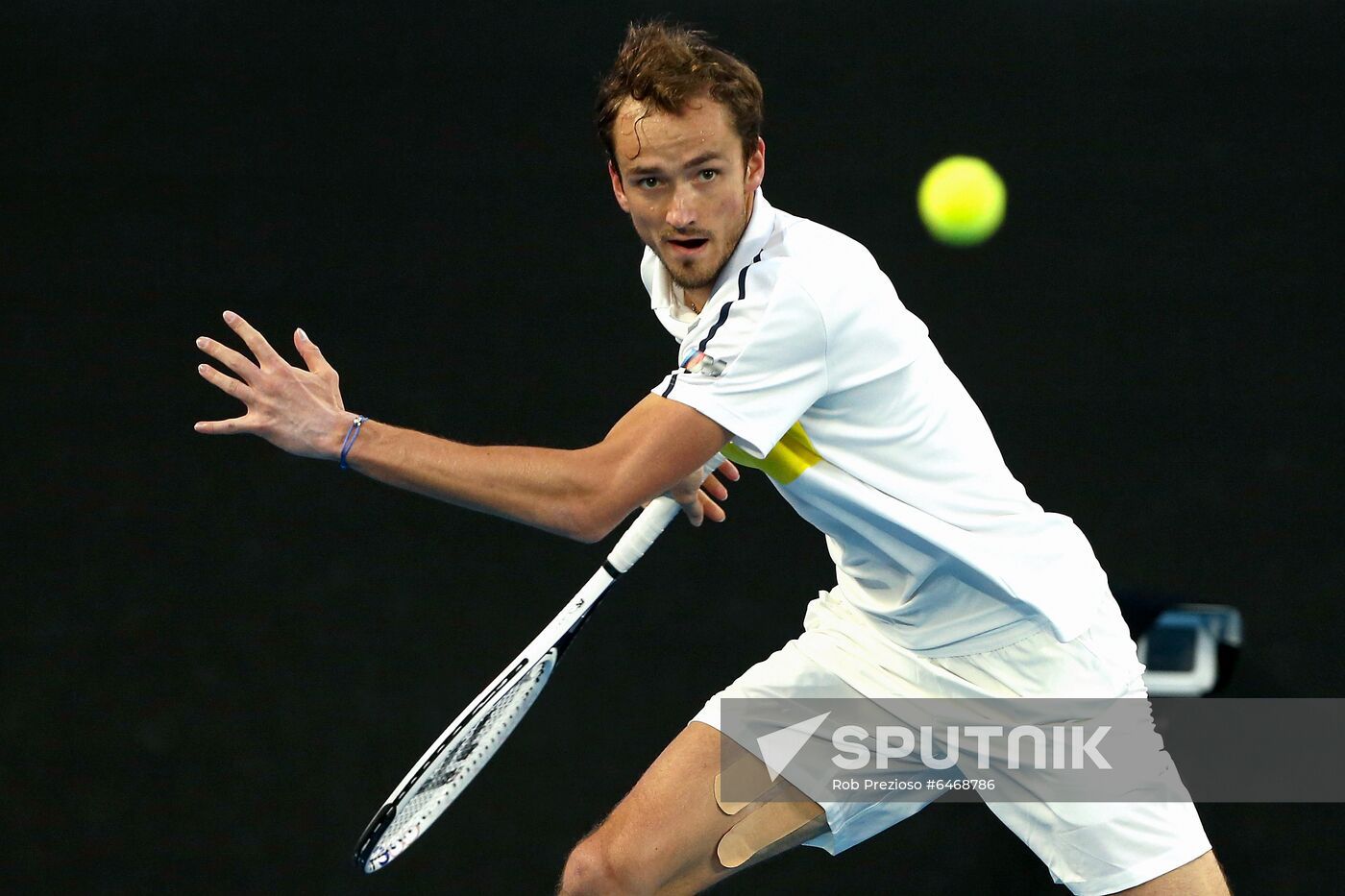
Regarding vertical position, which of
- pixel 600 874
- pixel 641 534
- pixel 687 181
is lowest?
pixel 600 874

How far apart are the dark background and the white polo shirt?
1.21 metres

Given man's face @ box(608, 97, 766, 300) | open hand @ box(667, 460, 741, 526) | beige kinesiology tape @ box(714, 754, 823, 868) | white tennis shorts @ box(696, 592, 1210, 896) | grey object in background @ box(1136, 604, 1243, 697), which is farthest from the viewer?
grey object in background @ box(1136, 604, 1243, 697)

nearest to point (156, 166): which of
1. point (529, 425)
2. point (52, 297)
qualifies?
point (52, 297)

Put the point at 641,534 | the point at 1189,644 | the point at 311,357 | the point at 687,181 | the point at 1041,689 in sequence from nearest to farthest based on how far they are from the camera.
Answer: the point at 311,357, the point at 687,181, the point at 1041,689, the point at 641,534, the point at 1189,644

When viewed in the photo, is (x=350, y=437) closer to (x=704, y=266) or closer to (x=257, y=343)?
(x=257, y=343)

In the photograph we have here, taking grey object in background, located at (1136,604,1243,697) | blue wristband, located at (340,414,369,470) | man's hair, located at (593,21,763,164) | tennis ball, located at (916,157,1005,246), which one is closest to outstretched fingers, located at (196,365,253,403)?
blue wristband, located at (340,414,369,470)

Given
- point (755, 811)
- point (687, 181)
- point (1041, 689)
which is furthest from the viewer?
point (755, 811)

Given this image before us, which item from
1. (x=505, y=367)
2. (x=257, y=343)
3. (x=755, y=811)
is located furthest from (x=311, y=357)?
(x=505, y=367)

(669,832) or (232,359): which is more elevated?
(232,359)

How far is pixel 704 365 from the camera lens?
1960 millimetres

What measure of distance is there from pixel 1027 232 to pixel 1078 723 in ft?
4.97

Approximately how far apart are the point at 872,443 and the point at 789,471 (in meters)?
0.11

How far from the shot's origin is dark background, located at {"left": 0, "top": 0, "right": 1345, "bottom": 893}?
11.3 feet

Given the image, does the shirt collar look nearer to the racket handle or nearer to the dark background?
the racket handle
